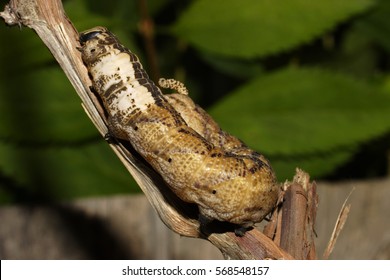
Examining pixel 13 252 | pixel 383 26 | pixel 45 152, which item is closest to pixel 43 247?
pixel 13 252

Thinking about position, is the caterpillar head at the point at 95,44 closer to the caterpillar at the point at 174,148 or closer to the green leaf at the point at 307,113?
the caterpillar at the point at 174,148

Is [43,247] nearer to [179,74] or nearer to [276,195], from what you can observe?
[179,74]

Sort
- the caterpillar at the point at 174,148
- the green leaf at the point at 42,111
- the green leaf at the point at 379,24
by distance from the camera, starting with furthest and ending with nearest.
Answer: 1. the green leaf at the point at 379,24
2. the green leaf at the point at 42,111
3. the caterpillar at the point at 174,148

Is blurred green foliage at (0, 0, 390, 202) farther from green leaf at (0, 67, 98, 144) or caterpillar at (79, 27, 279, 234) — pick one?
caterpillar at (79, 27, 279, 234)

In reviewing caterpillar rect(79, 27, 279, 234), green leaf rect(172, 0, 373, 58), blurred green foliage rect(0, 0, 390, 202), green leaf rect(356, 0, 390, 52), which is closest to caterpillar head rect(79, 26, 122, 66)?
caterpillar rect(79, 27, 279, 234)

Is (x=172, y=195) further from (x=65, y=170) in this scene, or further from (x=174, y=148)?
(x=65, y=170)

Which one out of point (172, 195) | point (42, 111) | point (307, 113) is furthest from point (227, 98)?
point (172, 195)

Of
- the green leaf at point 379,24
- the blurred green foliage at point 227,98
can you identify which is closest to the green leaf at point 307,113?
the blurred green foliage at point 227,98
